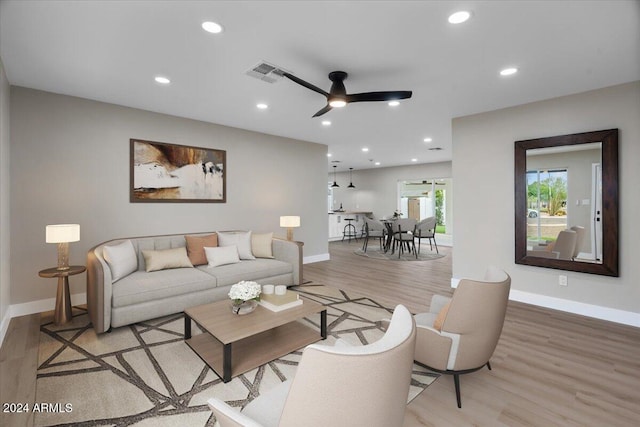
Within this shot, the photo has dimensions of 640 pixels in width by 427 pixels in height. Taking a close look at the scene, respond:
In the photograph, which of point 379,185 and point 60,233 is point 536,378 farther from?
point 379,185

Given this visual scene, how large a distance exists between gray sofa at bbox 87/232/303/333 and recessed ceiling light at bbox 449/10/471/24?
333 cm

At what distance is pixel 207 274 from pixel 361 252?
5032 mm

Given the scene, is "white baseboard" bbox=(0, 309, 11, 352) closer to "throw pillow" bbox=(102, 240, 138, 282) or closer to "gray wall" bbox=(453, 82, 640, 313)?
"throw pillow" bbox=(102, 240, 138, 282)

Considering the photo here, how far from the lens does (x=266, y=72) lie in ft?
9.85

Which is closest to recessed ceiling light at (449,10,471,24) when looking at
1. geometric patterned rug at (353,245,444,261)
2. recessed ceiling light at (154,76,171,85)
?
recessed ceiling light at (154,76,171,85)

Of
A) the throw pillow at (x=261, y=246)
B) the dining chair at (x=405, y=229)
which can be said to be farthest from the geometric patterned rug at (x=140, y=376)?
the dining chair at (x=405, y=229)

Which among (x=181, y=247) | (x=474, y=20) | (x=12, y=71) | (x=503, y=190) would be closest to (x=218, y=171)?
(x=181, y=247)

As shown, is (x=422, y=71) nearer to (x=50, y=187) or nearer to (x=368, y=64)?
(x=368, y=64)

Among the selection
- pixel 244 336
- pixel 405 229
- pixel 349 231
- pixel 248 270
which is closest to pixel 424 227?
pixel 405 229

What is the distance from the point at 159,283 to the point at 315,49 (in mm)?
2864

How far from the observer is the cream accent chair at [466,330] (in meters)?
1.82

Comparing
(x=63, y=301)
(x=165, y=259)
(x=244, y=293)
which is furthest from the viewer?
(x=165, y=259)

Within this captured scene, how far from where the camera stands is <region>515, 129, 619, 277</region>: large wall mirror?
3.38 metres

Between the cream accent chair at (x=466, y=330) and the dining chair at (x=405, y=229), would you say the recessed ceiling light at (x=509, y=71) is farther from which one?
the dining chair at (x=405, y=229)
